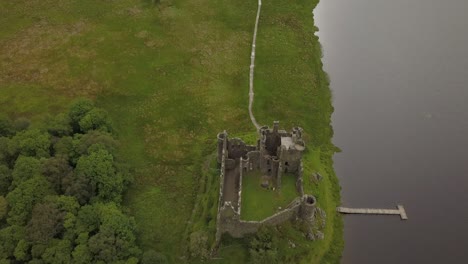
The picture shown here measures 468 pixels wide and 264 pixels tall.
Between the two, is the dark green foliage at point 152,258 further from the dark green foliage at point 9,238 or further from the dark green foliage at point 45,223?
the dark green foliage at point 9,238

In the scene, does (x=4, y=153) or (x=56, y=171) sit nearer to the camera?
(x=56, y=171)

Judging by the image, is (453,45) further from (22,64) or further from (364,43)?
(22,64)

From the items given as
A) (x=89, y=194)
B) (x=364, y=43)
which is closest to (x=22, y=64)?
(x=89, y=194)

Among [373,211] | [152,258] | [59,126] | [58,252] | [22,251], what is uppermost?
[59,126]

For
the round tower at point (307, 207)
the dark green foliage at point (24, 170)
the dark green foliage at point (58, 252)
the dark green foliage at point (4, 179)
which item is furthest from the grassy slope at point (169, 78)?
the dark green foliage at point (4, 179)

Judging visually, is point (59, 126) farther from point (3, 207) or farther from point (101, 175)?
point (3, 207)

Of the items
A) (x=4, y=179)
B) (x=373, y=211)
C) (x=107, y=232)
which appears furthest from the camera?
(x=373, y=211)

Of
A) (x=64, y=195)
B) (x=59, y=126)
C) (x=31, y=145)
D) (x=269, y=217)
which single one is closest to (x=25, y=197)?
(x=64, y=195)
